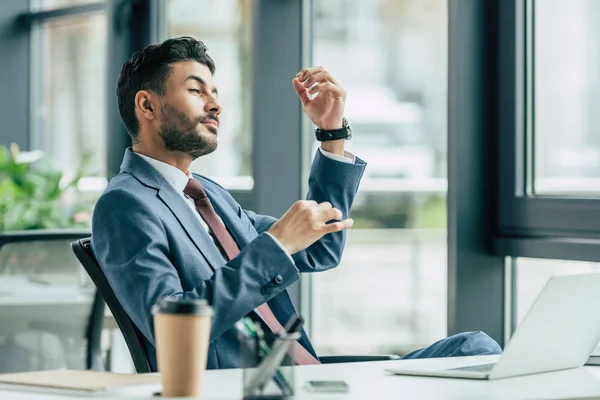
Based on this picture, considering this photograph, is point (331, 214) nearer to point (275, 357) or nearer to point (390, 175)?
point (275, 357)

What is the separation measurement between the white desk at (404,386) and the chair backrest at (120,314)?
0.43 metres

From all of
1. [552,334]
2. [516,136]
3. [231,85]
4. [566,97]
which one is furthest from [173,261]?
[231,85]

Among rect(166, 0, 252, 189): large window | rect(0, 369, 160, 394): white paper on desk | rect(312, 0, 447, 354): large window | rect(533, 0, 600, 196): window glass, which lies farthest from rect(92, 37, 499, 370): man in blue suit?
rect(166, 0, 252, 189): large window

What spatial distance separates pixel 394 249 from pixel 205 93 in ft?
5.33

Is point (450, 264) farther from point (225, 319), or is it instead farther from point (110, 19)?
point (110, 19)

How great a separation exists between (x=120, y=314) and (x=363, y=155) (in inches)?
68.4

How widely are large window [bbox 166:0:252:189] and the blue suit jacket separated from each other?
5.52ft

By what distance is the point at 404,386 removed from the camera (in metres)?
1.52

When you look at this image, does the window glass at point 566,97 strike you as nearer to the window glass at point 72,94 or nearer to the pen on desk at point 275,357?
the pen on desk at point 275,357

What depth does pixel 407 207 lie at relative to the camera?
3572mm

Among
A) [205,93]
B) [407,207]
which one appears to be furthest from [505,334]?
[205,93]

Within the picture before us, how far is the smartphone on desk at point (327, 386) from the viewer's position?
145 centimetres

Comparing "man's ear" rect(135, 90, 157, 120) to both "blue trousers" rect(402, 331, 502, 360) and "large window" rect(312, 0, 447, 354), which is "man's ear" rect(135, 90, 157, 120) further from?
"large window" rect(312, 0, 447, 354)

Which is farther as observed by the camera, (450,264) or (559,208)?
(450,264)
